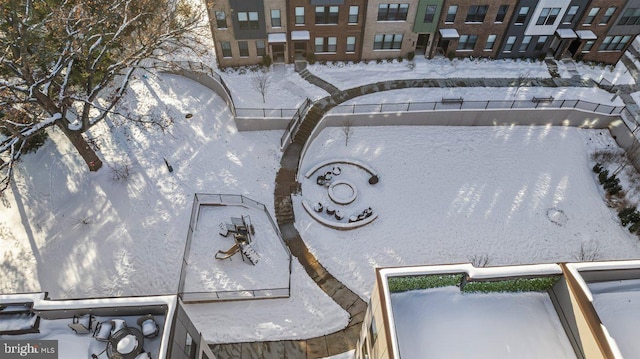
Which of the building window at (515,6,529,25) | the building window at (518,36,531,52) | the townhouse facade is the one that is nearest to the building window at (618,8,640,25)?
the townhouse facade

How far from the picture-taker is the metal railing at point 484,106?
34.8m

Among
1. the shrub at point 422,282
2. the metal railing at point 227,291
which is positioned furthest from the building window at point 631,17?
the metal railing at point 227,291

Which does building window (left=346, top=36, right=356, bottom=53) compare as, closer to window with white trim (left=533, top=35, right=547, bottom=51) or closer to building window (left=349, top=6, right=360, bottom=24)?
building window (left=349, top=6, right=360, bottom=24)

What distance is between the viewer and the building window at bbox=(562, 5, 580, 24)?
122 ft

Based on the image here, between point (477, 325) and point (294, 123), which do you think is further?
point (294, 123)

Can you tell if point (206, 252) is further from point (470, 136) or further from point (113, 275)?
point (470, 136)

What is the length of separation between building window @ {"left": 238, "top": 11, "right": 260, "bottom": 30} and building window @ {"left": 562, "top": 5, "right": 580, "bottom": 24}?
29275mm

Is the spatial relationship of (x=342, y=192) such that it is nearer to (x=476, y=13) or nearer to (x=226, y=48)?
(x=226, y=48)

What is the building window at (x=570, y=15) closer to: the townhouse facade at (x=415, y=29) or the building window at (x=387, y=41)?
the townhouse facade at (x=415, y=29)

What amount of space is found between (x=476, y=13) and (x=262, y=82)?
2105 centimetres

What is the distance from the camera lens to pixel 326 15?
35688 millimetres

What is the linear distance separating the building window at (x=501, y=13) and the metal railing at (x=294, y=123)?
65.5 feet

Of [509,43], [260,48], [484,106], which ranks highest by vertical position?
[509,43]

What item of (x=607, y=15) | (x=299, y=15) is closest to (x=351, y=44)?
(x=299, y=15)
